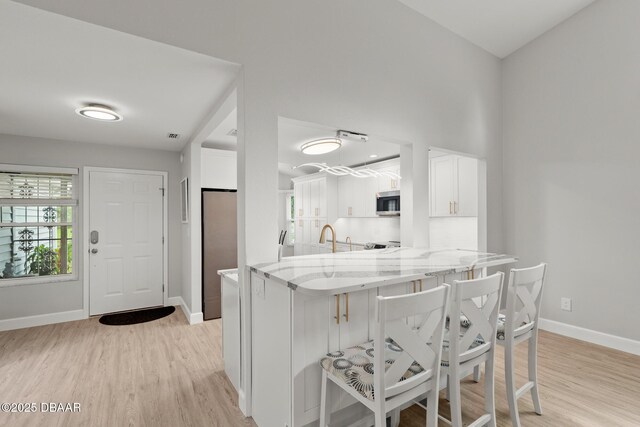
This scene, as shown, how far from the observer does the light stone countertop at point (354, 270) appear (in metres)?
1.47

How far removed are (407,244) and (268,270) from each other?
69.4 inches

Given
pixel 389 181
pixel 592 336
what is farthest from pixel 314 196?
pixel 592 336

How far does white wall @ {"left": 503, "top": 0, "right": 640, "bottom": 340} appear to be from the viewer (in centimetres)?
302

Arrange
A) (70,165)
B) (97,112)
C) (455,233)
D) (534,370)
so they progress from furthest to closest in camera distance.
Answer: (455,233) < (70,165) < (97,112) < (534,370)

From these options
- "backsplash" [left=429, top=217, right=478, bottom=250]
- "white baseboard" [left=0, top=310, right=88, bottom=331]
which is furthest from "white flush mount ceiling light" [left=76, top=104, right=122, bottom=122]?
"backsplash" [left=429, top=217, right=478, bottom=250]

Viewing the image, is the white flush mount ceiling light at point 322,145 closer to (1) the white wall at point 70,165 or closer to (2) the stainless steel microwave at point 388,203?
(2) the stainless steel microwave at point 388,203

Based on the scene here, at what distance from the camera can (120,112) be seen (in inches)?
120

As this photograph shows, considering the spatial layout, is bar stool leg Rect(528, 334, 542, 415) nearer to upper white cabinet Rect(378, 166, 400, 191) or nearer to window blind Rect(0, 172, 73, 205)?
upper white cabinet Rect(378, 166, 400, 191)

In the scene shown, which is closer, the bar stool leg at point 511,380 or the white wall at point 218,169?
the bar stool leg at point 511,380

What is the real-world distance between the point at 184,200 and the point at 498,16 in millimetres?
4454

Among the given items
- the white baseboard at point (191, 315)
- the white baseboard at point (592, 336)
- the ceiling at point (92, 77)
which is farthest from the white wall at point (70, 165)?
the white baseboard at point (592, 336)

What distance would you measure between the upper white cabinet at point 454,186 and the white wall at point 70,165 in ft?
13.0

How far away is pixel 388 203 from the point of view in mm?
4902

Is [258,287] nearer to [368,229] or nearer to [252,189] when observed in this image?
[252,189]
